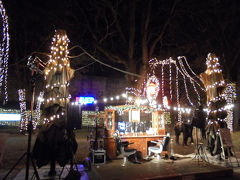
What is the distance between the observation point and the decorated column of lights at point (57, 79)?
20.5 ft

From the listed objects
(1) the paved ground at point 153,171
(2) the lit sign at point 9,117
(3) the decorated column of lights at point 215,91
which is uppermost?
(3) the decorated column of lights at point 215,91

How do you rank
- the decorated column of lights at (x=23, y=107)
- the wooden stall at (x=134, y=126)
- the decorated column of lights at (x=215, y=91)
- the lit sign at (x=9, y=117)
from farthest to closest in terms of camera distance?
the lit sign at (x=9, y=117)
the decorated column of lights at (x=23, y=107)
the wooden stall at (x=134, y=126)
the decorated column of lights at (x=215, y=91)

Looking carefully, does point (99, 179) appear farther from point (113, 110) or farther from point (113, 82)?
point (113, 82)

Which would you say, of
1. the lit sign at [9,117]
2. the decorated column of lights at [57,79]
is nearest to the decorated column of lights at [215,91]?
the decorated column of lights at [57,79]

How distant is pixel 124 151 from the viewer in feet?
25.5

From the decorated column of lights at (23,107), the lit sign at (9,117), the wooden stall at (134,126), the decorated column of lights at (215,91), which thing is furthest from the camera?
the lit sign at (9,117)

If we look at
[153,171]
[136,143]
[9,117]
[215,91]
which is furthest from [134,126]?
[9,117]

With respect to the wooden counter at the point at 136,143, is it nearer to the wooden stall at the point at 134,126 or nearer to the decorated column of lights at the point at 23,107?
the wooden stall at the point at 134,126

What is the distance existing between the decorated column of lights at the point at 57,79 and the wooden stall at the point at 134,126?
126 inches

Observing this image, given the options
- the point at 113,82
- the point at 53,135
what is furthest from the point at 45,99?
the point at 113,82

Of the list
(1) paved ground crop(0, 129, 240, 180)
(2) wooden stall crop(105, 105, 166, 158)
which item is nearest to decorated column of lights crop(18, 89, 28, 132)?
(1) paved ground crop(0, 129, 240, 180)

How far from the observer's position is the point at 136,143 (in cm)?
912

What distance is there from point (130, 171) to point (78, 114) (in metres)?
2.70

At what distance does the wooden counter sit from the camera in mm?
8719
